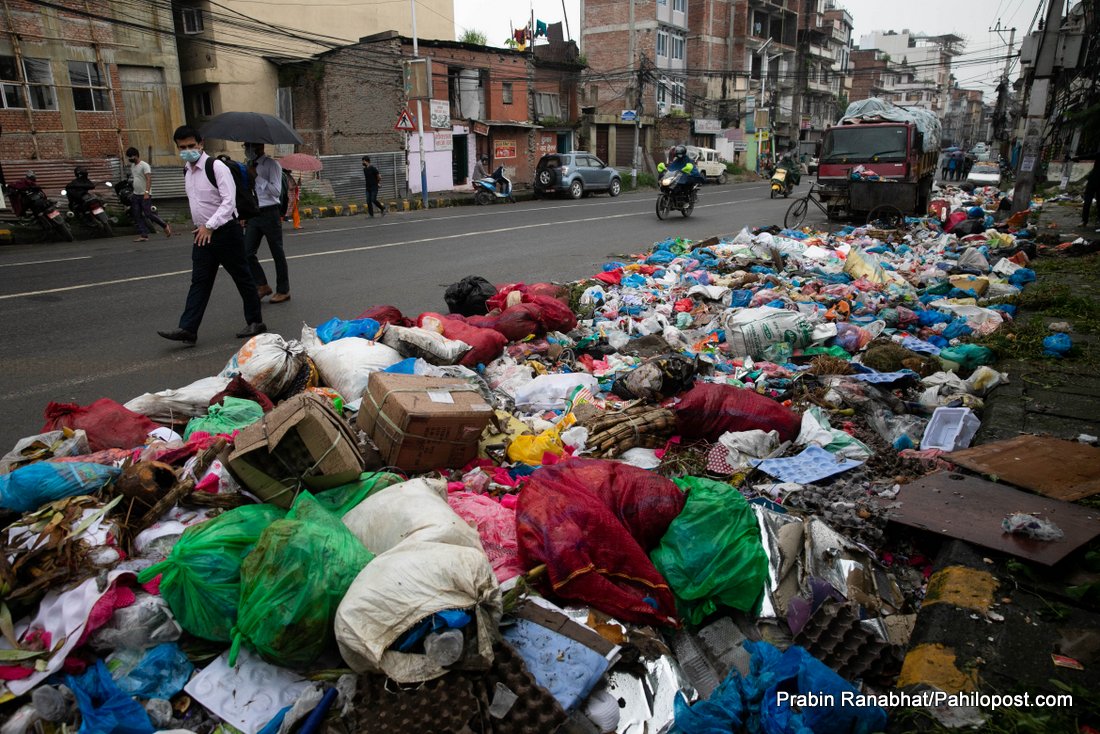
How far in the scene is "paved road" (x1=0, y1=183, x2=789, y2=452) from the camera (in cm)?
479

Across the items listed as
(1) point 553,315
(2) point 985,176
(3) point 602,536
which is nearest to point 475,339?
(1) point 553,315

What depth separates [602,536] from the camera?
247 cm

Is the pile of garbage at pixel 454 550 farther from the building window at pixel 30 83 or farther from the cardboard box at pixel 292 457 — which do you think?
the building window at pixel 30 83

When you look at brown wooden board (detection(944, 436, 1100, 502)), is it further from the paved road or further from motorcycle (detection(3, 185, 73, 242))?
motorcycle (detection(3, 185, 73, 242))

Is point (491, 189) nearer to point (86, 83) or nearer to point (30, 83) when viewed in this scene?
point (86, 83)

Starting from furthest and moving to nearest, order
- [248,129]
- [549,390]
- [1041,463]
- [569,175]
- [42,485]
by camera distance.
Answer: [569,175]
[248,129]
[549,390]
[1041,463]
[42,485]

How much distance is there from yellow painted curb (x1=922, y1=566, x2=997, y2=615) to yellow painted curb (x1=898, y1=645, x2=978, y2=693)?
250 mm

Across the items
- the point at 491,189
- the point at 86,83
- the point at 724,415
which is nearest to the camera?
the point at 724,415

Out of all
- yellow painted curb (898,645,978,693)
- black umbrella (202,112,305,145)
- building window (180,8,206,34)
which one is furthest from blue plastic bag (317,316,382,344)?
building window (180,8,206,34)

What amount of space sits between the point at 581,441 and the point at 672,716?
67.2 inches

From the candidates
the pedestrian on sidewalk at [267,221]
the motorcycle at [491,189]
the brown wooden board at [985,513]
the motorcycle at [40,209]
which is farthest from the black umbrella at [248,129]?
the motorcycle at [491,189]

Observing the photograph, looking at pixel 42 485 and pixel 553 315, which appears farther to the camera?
pixel 553 315

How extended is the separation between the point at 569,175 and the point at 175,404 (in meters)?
20.7

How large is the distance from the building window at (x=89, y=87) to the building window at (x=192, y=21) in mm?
5484
